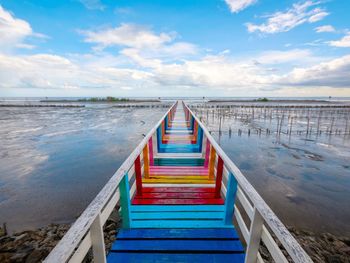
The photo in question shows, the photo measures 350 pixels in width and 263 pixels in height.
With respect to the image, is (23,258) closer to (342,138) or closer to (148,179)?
(148,179)

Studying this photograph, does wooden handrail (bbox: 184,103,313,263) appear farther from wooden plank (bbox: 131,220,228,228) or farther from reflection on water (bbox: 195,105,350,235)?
reflection on water (bbox: 195,105,350,235)

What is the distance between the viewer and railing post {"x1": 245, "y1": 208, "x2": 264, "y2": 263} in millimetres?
1800

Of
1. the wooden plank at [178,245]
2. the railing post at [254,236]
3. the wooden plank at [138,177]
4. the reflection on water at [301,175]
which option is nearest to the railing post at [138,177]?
the wooden plank at [138,177]

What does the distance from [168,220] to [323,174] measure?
8618 mm

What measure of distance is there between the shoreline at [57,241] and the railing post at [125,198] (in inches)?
77.3

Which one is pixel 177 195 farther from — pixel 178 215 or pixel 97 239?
pixel 97 239

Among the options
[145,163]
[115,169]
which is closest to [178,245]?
[145,163]

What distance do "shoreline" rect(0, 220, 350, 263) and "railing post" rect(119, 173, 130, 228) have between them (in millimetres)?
1963

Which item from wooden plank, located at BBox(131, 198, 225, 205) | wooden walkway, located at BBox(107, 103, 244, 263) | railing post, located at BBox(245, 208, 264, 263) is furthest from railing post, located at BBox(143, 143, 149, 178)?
railing post, located at BBox(245, 208, 264, 263)

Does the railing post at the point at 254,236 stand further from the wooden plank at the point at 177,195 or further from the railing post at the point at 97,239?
the wooden plank at the point at 177,195

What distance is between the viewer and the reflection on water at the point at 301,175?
5.54 meters

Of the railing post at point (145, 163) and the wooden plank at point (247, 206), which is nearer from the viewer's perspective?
the wooden plank at point (247, 206)

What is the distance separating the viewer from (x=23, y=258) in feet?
13.2

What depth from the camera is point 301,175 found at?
8180mm
